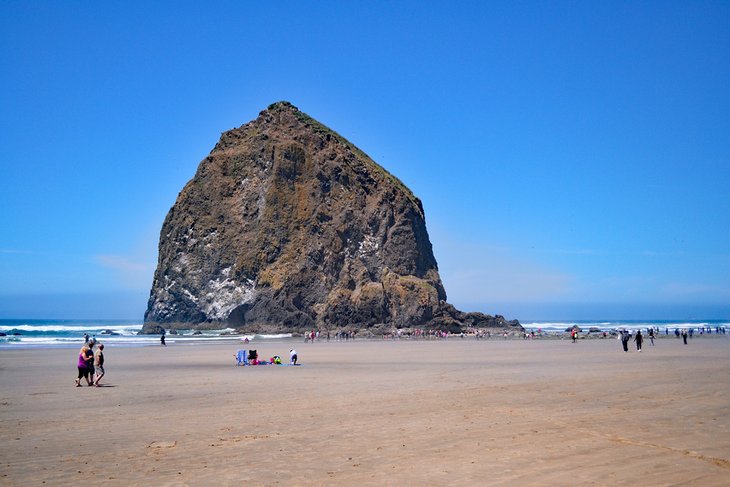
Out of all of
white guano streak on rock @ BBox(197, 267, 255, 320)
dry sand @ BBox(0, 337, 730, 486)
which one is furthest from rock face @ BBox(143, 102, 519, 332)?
dry sand @ BBox(0, 337, 730, 486)

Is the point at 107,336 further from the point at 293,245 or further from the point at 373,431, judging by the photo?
the point at 373,431

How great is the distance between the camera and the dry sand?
8.41m

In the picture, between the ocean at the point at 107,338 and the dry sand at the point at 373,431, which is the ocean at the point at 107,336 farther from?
the dry sand at the point at 373,431

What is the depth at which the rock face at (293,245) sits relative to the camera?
291 ft

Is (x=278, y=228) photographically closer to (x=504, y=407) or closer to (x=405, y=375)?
(x=405, y=375)

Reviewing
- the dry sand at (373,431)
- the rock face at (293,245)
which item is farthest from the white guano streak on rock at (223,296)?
the dry sand at (373,431)

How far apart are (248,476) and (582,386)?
13.5 meters

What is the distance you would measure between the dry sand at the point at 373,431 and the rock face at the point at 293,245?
65.9 metres

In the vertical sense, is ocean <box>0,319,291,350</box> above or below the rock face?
below

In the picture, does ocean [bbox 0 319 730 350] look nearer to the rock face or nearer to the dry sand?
the rock face

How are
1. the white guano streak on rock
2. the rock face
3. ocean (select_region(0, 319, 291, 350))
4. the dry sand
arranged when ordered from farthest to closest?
the white guano streak on rock → the rock face → ocean (select_region(0, 319, 291, 350)) → the dry sand

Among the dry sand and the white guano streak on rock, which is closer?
the dry sand

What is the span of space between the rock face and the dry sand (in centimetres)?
6591

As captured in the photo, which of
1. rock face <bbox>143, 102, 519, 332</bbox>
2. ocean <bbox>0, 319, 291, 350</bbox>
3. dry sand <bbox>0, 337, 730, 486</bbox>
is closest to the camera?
dry sand <bbox>0, 337, 730, 486</bbox>
